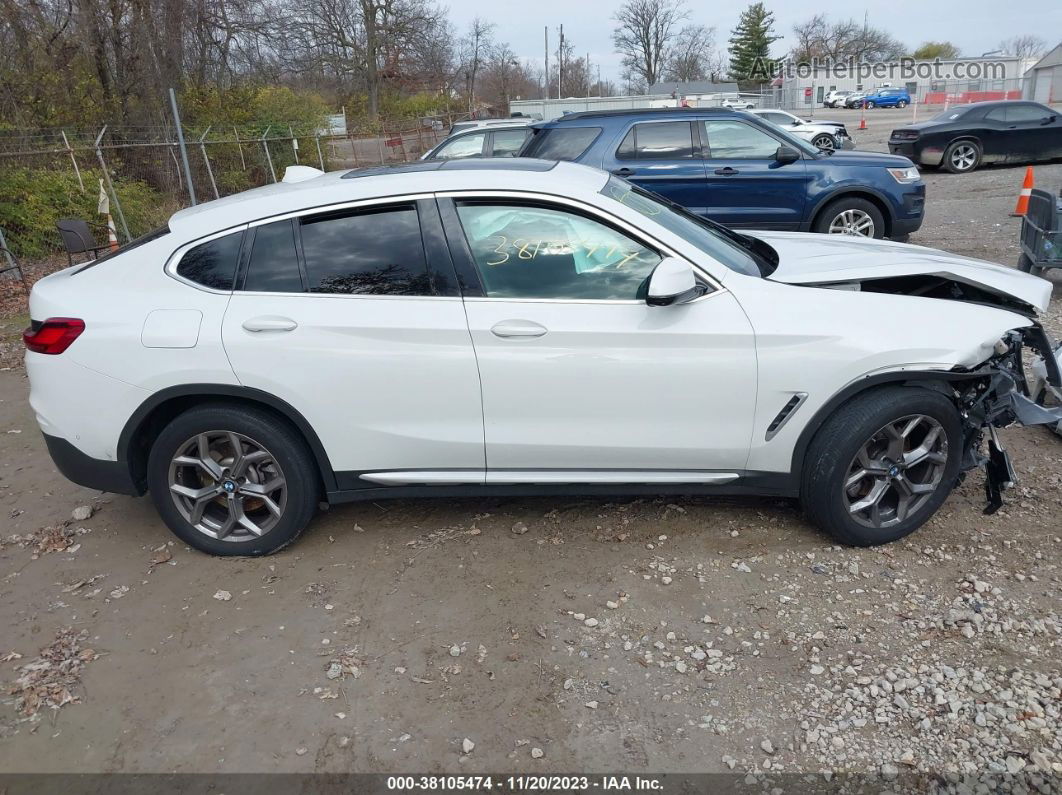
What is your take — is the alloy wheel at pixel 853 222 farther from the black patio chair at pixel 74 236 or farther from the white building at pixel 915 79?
the white building at pixel 915 79

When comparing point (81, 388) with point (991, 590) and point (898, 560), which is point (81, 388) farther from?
point (991, 590)

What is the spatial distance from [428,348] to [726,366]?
1.26m

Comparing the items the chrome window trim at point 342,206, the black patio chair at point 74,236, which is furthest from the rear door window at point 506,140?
the chrome window trim at point 342,206

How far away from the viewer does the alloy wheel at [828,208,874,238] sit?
8.45 metres

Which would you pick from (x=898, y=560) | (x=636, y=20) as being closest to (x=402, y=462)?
(x=898, y=560)

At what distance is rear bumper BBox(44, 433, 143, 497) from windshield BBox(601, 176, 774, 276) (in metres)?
2.56

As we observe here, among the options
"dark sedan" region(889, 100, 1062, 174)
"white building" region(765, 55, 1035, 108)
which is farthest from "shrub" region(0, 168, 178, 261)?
"white building" region(765, 55, 1035, 108)

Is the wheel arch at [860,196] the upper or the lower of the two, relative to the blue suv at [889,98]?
lower

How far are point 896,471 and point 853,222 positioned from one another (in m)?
6.00

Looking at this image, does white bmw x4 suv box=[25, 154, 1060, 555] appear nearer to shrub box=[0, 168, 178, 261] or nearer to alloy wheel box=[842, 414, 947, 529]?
alloy wheel box=[842, 414, 947, 529]

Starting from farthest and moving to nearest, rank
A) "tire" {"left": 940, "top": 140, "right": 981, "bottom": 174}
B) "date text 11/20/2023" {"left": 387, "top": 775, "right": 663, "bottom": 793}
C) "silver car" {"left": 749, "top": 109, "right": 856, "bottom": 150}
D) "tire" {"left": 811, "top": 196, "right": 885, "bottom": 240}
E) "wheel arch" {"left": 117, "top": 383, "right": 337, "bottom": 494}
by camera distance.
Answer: "silver car" {"left": 749, "top": 109, "right": 856, "bottom": 150} → "tire" {"left": 940, "top": 140, "right": 981, "bottom": 174} → "tire" {"left": 811, "top": 196, "right": 885, "bottom": 240} → "wheel arch" {"left": 117, "top": 383, "right": 337, "bottom": 494} → "date text 11/20/2023" {"left": 387, "top": 775, "right": 663, "bottom": 793}

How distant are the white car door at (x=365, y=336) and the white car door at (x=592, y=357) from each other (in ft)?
0.39

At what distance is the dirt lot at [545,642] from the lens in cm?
248

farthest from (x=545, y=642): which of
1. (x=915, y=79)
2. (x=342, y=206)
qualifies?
(x=915, y=79)
